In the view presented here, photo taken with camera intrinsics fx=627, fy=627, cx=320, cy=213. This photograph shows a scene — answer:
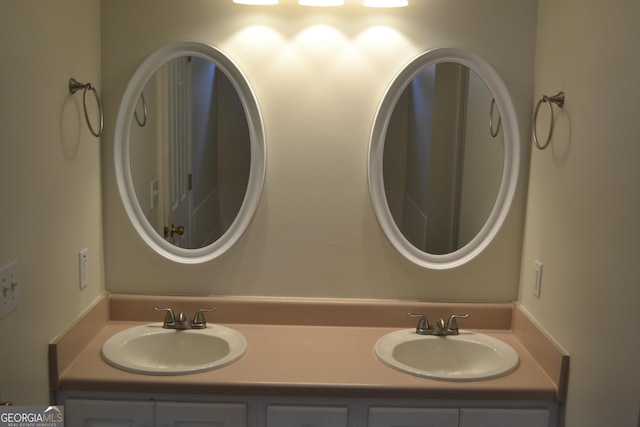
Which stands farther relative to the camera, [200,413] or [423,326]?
[423,326]

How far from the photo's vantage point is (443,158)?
6.71 ft

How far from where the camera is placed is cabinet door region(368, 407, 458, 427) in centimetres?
173

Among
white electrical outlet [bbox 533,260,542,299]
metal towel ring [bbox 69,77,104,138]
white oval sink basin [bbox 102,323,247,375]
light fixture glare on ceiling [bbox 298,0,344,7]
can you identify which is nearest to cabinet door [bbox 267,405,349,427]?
white oval sink basin [bbox 102,323,247,375]

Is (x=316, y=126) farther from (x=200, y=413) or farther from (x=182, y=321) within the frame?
(x=200, y=413)

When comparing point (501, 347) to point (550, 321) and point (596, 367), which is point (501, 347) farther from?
point (596, 367)

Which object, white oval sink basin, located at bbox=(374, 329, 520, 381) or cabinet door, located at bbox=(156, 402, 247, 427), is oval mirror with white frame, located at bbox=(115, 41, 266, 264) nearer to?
cabinet door, located at bbox=(156, 402, 247, 427)

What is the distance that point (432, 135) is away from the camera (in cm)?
204

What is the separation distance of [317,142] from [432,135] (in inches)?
14.8

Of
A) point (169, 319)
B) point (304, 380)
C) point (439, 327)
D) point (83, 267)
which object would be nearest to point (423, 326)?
point (439, 327)

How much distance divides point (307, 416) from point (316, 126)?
90cm

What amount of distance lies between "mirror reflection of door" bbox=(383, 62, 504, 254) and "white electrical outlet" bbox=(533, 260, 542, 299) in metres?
0.24

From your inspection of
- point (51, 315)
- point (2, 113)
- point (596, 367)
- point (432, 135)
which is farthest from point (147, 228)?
point (596, 367)

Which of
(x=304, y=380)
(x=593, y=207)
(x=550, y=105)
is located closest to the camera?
(x=593, y=207)

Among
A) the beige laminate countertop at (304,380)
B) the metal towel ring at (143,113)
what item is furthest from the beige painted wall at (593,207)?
the metal towel ring at (143,113)
